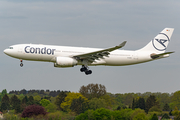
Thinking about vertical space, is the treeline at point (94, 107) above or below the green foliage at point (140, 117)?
above

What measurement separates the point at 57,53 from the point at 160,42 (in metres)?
20.6

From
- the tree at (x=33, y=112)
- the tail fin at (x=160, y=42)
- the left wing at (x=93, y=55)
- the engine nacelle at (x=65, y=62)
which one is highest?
the tail fin at (x=160, y=42)

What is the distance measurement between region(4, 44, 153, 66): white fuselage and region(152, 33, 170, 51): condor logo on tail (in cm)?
578

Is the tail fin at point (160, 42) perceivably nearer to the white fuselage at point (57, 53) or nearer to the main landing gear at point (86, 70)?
the white fuselage at point (57, 53)

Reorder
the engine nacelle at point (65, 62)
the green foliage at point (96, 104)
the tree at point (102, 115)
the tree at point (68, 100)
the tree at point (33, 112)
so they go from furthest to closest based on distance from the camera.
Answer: the tree at point (68, 100) < the green foliage at point (96, 104) < the tree at point (33, 112) < the tree at point (102, 115) < the engine nacelle at point (65, 62)

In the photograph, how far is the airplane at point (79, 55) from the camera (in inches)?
2056

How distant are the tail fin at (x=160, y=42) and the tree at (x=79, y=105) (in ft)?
209

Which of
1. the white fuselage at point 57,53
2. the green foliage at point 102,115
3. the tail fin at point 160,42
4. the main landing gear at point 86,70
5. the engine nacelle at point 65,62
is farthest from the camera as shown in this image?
the green foliage at point 102,115

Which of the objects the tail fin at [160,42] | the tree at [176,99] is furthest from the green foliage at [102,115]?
the tail fin at [160,42]

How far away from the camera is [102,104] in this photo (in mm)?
119500

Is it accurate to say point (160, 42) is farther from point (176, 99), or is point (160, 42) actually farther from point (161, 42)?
point (176, 99)

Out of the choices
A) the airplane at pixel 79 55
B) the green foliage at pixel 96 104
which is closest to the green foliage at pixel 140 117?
the green foliage at pixel 96 104

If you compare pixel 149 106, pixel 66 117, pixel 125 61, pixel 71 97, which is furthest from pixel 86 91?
pixel 125 61

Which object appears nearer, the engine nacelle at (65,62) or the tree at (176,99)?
the engine nacelle at (65,62)
